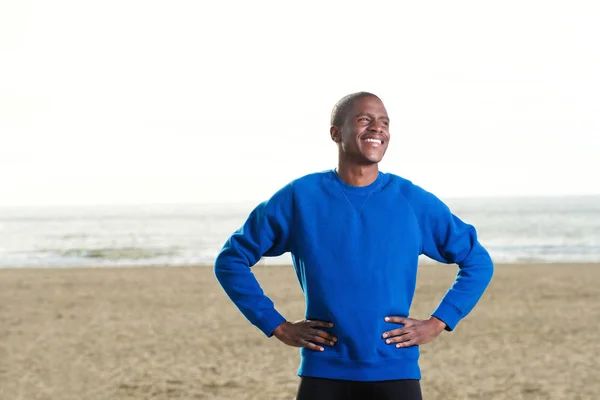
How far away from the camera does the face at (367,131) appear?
250 cm

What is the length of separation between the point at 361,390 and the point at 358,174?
681 millimetres

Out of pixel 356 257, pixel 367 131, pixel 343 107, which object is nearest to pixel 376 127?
pixel 367 131

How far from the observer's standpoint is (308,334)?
245 centimetres

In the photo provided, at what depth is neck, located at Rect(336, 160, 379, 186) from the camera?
2.55 m

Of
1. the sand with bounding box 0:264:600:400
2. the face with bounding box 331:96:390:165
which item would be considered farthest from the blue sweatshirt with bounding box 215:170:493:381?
the sand with bounding box 0:264:600:400

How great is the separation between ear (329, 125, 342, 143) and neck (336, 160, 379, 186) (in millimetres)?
89

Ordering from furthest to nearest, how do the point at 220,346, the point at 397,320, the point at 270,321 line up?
the point at 220,346, the point at 270,321, the point at 397,320

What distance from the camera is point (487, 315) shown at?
36.9ft

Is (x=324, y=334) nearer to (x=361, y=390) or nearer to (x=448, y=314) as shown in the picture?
(x=361, y=390)

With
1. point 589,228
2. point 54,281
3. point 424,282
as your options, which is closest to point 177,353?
point 424,282

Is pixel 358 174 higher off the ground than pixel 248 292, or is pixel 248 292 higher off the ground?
pixel 358 174

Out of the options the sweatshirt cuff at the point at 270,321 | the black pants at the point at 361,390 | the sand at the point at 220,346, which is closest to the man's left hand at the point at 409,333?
the black pants at the point at 361,390

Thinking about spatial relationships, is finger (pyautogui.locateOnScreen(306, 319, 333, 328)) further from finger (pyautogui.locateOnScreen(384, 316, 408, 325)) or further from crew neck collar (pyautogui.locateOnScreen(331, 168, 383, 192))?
crew neck collar (pyautogui.locateOnScreen(331, 168, 383, 192))

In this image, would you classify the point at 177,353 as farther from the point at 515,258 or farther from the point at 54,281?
the point at 515,258
